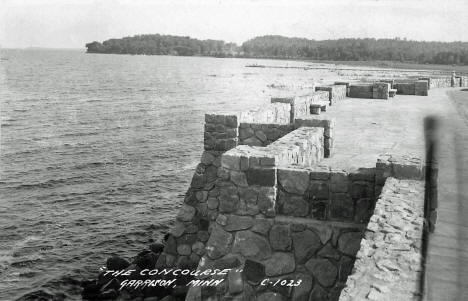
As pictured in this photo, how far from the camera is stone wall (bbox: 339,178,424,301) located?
15.9ft

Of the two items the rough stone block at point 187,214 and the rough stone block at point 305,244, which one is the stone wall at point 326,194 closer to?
the rough stone block at point 305,244

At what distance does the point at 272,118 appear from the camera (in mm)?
14773

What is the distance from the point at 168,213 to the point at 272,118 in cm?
897

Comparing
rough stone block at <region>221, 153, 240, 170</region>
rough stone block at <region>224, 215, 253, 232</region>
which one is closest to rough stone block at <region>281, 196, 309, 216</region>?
rough stone block at <region>224, 215, 253, 232</region>

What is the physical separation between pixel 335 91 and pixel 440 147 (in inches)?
433

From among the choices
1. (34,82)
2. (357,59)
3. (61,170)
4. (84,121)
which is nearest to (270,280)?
(61,170)

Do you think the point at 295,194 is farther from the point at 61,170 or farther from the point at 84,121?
the point at 84,121

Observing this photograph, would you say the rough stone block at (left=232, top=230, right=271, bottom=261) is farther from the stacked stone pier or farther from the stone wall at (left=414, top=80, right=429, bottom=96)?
the stone wall at (left=414, top=80, right=429, bottom=96)

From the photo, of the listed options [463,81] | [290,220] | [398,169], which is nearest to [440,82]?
[463,81]

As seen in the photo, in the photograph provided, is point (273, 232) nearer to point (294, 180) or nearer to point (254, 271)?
point (254, 271)

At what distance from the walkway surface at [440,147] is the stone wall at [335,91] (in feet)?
1.43

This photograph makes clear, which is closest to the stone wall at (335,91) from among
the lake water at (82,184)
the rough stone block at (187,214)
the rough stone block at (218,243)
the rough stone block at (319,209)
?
the lake water at (82,184)

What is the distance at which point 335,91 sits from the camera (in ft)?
76.6

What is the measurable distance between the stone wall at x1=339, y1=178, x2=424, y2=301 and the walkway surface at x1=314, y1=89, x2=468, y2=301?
20 centimetres
